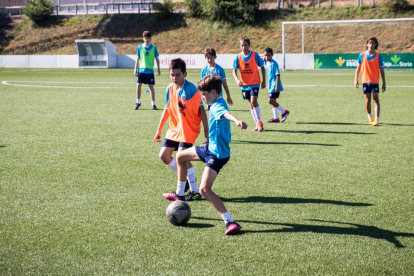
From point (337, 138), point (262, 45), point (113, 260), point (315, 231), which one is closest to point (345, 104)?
point (337, 138)

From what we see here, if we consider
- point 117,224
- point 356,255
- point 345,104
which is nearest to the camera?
point 356,255

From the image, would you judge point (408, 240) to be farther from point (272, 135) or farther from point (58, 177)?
point (272, 135)

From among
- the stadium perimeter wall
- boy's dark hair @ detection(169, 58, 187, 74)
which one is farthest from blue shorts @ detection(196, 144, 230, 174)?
the stadium perimeter wall

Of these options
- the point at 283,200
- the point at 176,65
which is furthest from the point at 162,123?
the point at 283,200

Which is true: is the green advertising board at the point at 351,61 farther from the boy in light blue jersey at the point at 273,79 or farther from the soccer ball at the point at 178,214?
the soccer ball at the point at 178,214

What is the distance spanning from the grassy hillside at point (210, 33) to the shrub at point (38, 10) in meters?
1.16

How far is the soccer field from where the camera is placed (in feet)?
13.5

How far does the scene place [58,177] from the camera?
6941 millimetres

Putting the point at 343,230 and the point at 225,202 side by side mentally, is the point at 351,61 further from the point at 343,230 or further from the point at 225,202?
the point at 343,230

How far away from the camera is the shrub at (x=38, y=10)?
202ft

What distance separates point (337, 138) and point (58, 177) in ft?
19.1

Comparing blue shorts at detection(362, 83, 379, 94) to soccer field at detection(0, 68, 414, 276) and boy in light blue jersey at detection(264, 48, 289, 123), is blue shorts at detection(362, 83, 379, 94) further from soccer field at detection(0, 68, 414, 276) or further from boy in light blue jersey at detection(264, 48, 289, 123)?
boy in light blue jersey at detection(264, 48, 289, 123)

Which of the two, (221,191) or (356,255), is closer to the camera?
(356,255)

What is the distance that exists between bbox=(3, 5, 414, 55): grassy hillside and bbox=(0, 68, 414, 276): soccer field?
3590cm
